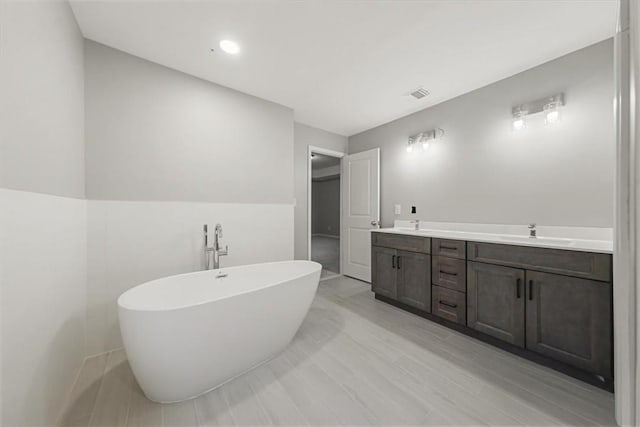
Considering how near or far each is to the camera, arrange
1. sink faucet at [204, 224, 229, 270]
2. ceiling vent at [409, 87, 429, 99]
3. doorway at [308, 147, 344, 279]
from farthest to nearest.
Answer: doorway at [308, 147, 344, 279], ceiling vent at [409, 87, 429, 99], sink faucet at [204, 224, 229, 270]

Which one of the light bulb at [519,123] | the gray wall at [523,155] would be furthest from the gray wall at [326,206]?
the light bulb at [519,123]

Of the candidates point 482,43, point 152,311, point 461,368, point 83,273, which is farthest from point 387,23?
point 83,273

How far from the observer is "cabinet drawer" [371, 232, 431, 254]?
224 cm

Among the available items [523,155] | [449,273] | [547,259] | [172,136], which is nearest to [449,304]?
[449,273]

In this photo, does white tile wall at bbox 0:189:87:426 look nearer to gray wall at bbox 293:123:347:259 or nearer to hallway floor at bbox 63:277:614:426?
hallway floor at bbox 63:277:614:426

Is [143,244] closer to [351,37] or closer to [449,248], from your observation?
[351,37]

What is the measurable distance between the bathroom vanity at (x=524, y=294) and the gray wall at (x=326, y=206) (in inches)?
232

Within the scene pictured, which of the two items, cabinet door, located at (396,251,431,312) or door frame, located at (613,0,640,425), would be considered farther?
cabinet door, located at (396,251,431,312)

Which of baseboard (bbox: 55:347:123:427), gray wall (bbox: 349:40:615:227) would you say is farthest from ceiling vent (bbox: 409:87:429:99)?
baseboard (bbox: 55:347:123:427)

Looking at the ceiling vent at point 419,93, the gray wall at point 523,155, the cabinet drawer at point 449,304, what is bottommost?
the cabinet drawer at point 449,304

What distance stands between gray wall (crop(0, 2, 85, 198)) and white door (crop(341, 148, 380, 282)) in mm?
3027

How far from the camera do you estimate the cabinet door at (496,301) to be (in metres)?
1.64

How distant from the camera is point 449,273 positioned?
204 cm

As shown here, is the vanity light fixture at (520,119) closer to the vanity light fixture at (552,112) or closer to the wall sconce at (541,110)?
the wall sconce at (541,110)
